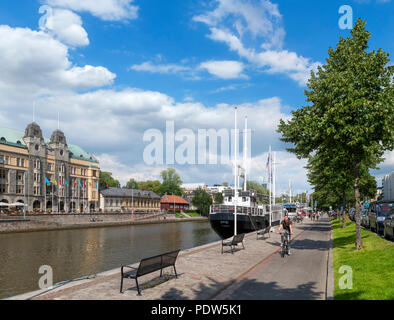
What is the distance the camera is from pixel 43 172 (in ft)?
273

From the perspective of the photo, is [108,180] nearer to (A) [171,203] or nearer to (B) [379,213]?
(A) [171,203]

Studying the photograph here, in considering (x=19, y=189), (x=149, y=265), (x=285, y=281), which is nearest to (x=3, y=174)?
(x=19, y=189)

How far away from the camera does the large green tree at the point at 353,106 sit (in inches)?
637

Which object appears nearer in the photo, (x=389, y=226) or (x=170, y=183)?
(x=389, y=226)

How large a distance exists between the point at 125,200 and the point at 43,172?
34.5 meters

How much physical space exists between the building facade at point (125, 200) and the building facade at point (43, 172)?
485cm

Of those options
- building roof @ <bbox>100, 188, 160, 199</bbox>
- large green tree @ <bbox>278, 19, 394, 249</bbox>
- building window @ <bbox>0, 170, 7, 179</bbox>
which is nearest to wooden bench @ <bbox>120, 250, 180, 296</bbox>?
large green tree @ <bbox>278, 19, 394, 249</bbox>

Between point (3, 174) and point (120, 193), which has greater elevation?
point (3, 174)

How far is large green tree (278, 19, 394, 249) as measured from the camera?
1617cm

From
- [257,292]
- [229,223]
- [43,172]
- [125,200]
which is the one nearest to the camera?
[257,292]

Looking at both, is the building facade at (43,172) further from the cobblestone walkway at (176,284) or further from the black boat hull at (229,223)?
the cobblestone walkway at (176,284)

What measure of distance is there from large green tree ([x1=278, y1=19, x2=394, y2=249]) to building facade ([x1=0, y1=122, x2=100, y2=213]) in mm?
63257

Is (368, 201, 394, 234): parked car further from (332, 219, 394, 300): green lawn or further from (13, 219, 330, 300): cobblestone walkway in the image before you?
(13, 219, 330, 300): cobblestone walkway

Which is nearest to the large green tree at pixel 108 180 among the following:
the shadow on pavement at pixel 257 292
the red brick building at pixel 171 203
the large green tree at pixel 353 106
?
the red brick building at pixel 171 203
